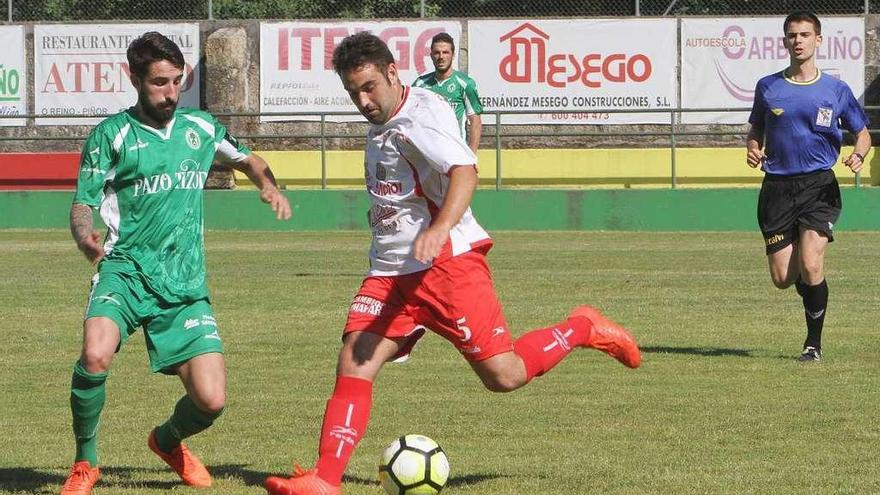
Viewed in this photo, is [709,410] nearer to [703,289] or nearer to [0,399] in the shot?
[0,399]

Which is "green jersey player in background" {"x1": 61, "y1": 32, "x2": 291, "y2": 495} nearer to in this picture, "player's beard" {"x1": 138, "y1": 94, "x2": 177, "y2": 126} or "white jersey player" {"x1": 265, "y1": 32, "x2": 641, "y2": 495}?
"player's beard" {"x1": 138, "y1": 94, "x2": 177, "y2": 126}

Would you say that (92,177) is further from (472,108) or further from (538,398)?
(472,108)

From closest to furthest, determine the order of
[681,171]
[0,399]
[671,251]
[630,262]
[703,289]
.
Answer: [0,399] → [703,289] → [630,262] → [671,251] → [681,171]

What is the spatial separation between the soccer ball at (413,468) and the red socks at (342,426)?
7.0 inches

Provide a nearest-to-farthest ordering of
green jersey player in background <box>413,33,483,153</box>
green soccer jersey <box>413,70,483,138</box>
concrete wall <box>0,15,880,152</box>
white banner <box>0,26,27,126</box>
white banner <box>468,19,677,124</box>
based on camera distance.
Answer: green jersey player in background <box>413,33,483,153</box>, green soccer jersey <box>413,70,483,138</box>, white banner <box>468,19,677,124</box>, concrete wall <box>0,15,880,152</box>, white banner <box>0,26,27,126</box>

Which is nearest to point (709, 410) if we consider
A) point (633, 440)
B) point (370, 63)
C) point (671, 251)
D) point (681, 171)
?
point (633, 440)

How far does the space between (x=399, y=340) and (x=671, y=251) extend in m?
14.2

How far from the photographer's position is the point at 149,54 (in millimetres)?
6023

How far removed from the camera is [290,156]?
28453 millimetres

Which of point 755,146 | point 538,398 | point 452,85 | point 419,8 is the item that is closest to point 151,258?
point 538,398

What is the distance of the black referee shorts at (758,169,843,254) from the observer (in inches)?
389

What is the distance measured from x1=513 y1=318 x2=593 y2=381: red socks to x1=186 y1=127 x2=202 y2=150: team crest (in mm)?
1467

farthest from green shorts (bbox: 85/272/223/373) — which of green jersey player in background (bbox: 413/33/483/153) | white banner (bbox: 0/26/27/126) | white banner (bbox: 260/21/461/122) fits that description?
white banner (bbox: 0/26/27/126)

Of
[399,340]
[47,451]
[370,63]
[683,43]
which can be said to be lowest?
[47,451]
